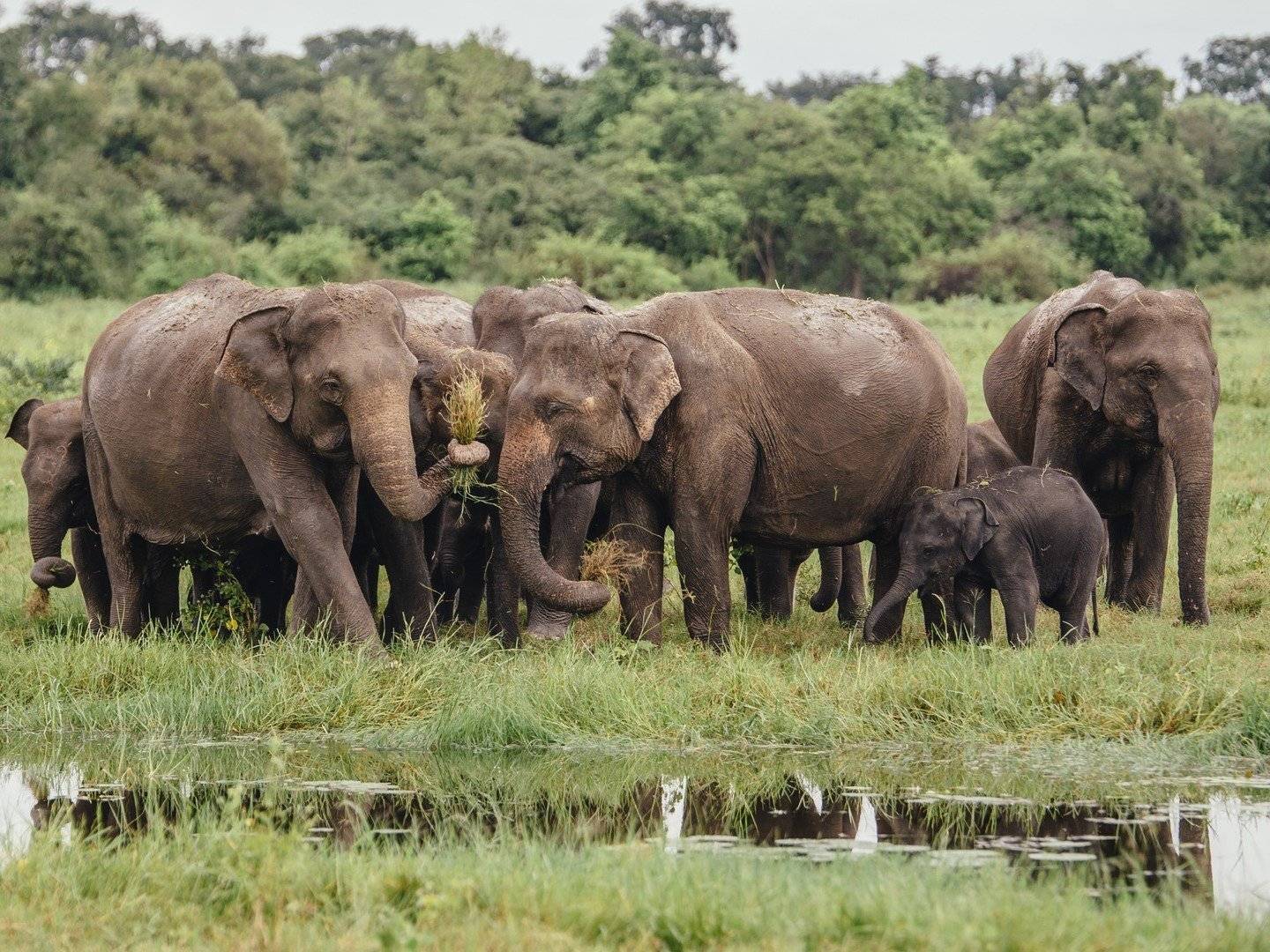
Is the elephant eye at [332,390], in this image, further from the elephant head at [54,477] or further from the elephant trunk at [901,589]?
the elephant trunk at [901,589]

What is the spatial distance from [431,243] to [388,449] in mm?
39217

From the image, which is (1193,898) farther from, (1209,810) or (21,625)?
(21,625)

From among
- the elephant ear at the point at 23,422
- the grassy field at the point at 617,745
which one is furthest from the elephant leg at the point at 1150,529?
the elephant ear at the point at 23,422

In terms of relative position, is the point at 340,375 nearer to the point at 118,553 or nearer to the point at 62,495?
the point at 118,553

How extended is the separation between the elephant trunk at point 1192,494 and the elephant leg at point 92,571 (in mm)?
6330

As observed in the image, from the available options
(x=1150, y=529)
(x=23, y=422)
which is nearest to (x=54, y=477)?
(x=23, y=422)

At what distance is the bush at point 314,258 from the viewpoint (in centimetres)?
4144

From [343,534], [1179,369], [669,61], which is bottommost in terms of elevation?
Answer: [343,534]

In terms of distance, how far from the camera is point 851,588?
12.7 m

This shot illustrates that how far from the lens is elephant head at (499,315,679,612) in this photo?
388 inches

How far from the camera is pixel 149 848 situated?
6164 mm

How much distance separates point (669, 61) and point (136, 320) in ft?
206

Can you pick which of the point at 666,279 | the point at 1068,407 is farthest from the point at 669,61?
the point at 1068,407

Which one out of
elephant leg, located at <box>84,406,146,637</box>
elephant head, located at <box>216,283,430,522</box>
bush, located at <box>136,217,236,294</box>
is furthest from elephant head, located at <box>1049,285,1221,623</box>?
bush, located at <box>136,217,236,294</box>
